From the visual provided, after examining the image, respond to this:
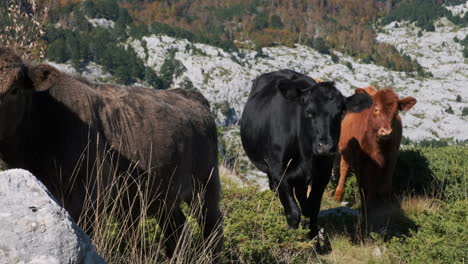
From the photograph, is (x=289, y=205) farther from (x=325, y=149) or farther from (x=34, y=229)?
(x=34, y=229)

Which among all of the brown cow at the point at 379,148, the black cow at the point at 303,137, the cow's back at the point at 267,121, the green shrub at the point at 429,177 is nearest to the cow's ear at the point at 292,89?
the black cow at the point at 303,137

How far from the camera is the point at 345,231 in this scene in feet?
27.0

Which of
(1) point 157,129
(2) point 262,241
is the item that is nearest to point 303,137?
(2) point 262,241

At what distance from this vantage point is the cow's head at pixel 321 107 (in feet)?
22.8

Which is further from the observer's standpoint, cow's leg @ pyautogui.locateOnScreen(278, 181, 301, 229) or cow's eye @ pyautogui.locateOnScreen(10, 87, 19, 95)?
cow's leg @ pyautogui.locateOnScreen(278, 181, 301, 229)

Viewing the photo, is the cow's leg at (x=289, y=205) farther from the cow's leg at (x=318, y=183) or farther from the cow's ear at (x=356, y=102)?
the cow's ear at (x=356, y=102)

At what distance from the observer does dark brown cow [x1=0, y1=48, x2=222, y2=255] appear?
3957 mm

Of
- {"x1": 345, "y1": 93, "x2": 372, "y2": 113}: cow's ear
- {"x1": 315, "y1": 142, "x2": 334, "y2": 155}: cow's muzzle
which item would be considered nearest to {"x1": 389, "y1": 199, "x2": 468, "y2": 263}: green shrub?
{"x1": 315, "y1": 142, "x2": 334, "y2": 155}: cow's muzzle

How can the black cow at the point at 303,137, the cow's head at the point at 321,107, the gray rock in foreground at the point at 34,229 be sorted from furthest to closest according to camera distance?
the black cow at the point at 303,137 → the cow's head at the point at 321,107 → the gray rock in foreground at the point at 34,229

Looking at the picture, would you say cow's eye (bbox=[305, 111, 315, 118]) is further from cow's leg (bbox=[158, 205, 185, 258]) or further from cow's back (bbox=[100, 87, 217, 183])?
cow's leg (bbox=[158, 205, 185, 258])

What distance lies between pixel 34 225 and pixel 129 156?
2517mm

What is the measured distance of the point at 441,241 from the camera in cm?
612

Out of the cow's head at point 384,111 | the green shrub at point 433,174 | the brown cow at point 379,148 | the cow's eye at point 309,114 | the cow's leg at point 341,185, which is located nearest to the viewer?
the cow's eye at point 309,114

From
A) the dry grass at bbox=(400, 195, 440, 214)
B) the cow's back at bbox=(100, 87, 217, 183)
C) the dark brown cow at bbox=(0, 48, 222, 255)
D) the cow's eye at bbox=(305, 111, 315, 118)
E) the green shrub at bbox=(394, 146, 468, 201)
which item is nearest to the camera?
the dark brown cow at bbox=(0, 48, 222, 255)
